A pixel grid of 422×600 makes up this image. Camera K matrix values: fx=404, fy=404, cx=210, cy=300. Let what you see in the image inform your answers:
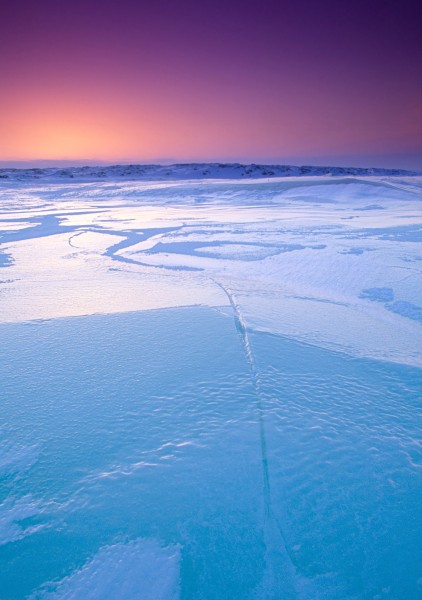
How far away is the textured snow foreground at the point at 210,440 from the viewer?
147 centimetres

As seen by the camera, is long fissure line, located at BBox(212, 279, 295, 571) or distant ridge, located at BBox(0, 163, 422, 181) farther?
distant ridge, located at BBox(0, 163, 422, 181)

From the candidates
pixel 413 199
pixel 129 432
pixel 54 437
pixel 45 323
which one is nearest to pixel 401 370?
pixel 129 432

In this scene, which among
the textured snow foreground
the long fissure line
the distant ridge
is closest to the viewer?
the textured snow foreground

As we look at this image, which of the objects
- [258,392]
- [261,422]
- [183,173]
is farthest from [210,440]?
[183,173]

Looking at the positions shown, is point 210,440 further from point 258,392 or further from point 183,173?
point 183,173

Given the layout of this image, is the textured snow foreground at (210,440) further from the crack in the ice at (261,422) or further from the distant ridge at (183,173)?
the distant ridge at (183,173)

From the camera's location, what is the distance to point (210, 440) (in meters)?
2.05

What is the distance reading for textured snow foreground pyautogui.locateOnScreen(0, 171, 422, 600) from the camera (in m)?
1.47

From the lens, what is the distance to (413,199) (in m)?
16.2

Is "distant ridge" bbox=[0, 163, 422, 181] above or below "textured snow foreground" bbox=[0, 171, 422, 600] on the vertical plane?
below

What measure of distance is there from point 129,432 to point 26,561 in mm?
720

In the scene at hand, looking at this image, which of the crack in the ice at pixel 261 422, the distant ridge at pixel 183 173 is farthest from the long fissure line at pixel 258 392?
the distant ridge at pixel 183 173

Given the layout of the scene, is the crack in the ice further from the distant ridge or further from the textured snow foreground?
the distant ridge

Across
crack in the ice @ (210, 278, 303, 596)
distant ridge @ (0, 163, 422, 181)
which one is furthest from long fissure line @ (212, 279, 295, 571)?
distant ridge @ (0, 163, 422, 181)
